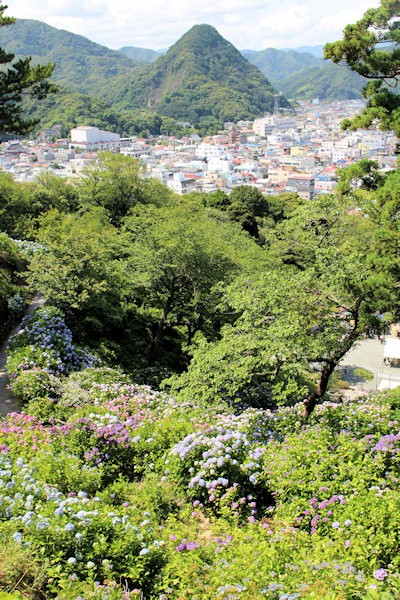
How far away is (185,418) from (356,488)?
2458 mm

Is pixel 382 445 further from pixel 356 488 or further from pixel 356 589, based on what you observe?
pixel 356 589

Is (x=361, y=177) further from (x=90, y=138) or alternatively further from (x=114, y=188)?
(x=90, y=138)

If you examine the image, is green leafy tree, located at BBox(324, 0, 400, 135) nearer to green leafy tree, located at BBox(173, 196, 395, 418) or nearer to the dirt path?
green leafy tree, located at BBox(173, 196, 395, 418)

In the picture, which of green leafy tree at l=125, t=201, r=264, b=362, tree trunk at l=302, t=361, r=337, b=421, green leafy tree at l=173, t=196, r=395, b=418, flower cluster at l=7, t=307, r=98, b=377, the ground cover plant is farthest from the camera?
green leafy tree at l=125, t=201, r=264, b=362

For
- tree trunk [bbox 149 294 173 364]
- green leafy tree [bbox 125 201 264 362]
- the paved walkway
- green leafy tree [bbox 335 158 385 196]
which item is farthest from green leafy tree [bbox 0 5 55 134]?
the paved walkway

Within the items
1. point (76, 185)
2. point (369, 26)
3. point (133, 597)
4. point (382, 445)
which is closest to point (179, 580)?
point (133, 597)

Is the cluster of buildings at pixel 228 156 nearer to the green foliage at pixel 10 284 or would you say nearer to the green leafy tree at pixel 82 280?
the green foliage at pixel 10 284

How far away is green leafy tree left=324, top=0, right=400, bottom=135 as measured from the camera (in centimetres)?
812

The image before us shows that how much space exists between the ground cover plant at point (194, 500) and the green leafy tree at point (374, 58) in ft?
15.0

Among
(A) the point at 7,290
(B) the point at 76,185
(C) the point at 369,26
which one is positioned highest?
(C) the point at 369,26

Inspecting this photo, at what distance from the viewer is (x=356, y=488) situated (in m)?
4.75

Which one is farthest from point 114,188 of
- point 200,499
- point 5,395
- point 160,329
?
point 200,499

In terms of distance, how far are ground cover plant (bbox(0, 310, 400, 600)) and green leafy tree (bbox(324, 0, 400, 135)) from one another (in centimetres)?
457

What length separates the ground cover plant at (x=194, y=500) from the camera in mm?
3564
